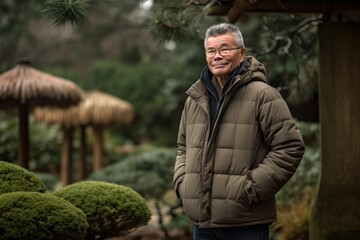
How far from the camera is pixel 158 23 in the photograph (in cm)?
652

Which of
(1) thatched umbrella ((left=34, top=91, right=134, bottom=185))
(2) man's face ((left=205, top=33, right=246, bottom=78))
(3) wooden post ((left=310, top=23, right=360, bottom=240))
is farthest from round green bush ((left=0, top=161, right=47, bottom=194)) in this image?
(1) thatched umbrella ((left=34, top=91, right=134, bottom=185))

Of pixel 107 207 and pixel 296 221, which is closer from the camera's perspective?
pixel 107 207

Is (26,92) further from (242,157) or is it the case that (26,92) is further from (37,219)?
(242,157)

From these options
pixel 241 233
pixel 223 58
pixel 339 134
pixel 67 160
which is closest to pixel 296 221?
pixel 339 134

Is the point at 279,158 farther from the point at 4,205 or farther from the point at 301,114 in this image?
the point at 301,114

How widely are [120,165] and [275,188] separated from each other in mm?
6940

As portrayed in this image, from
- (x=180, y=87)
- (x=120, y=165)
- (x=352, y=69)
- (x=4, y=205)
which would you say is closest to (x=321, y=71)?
(x=352, y=69)

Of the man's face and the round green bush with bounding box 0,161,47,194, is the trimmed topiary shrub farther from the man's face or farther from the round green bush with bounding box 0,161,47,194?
the man's face

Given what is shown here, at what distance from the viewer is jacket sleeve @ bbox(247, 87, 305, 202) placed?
12.0 feet

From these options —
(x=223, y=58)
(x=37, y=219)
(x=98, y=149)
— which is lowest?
(x=98, y=149)

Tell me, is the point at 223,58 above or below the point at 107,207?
above

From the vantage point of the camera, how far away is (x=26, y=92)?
7.82 metres

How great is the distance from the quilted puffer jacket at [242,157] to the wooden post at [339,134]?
200cm

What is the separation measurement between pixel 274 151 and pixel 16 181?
6.76 feet
